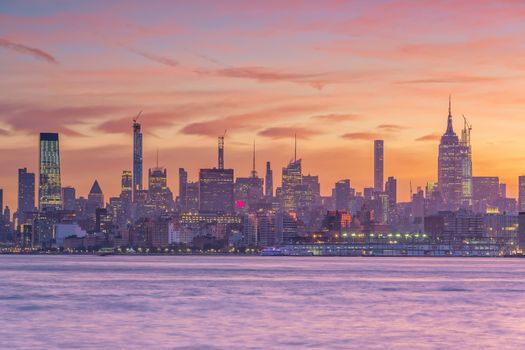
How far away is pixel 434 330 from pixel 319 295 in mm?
38303

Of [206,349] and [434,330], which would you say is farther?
[434,330]

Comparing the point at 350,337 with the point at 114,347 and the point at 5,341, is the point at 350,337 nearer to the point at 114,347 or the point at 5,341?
the point at 114,347

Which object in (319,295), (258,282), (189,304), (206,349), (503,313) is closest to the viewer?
(206,349)

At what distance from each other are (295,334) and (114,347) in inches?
522

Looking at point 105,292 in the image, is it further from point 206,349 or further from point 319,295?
point 206,349

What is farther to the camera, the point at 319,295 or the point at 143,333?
the point at 319,295

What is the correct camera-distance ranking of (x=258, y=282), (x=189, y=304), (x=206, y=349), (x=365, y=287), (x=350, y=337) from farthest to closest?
(x=258, y=282)
(x=365, y=287)
(x=189, y=304)
(x=350, y=337)
(x=206, y=349)

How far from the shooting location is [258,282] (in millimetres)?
142000

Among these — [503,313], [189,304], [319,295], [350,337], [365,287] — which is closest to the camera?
[350,337]

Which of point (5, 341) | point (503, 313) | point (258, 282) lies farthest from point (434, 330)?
point (258, 282)

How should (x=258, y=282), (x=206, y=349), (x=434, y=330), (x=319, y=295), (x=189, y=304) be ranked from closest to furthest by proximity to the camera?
(x=206, y=349) → (x=434, y=330) → (x=189, y=304) → (x=319, y=295) → (x=258, y=282)

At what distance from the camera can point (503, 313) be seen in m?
87.4

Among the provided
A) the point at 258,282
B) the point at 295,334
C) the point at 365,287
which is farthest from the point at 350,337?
the point at 258,282

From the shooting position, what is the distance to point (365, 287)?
423 feet
